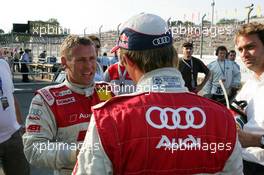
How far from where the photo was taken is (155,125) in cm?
144

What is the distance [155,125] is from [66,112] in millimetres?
1055

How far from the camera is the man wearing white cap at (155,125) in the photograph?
1410mm

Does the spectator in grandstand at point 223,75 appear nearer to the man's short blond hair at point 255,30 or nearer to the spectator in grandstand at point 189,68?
the spectator in grandstand at point 189,68

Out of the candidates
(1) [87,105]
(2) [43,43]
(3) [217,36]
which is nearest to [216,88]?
(1) [87,105]

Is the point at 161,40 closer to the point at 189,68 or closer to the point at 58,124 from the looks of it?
the point at 58,124

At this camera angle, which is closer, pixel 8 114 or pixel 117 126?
pixel 117 126

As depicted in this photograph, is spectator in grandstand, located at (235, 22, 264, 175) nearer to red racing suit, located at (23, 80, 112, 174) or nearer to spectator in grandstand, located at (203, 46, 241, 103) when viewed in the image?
red racing suit, located at (23, 80, 112, 174)

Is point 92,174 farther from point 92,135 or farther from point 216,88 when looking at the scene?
point 216,88

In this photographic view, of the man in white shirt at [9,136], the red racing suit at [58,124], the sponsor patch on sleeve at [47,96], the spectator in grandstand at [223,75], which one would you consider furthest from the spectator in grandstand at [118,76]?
the spectator in grandstand at [223,75]

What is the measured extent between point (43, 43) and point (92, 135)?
104ft

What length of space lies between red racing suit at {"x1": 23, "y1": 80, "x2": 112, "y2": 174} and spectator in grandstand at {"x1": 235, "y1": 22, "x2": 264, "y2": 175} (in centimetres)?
97

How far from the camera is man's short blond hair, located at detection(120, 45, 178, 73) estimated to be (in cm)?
153

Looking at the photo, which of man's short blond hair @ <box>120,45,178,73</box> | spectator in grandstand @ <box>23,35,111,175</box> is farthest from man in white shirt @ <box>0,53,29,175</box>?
man's short blond hair @ <box>120,45,178,73</box>

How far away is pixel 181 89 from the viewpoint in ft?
5.08
